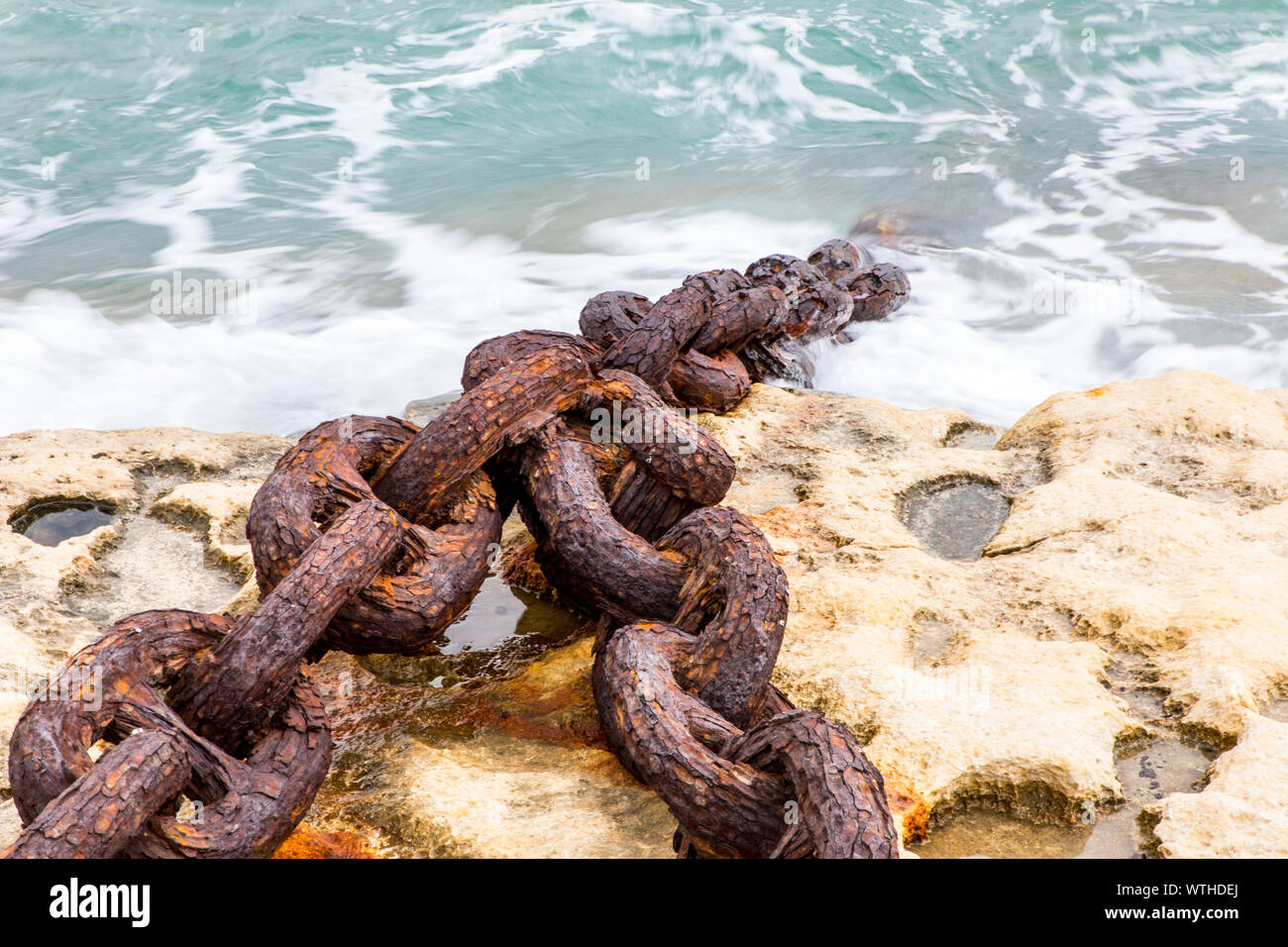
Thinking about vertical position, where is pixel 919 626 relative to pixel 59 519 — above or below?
above

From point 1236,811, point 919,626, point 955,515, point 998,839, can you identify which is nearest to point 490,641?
point 919,626

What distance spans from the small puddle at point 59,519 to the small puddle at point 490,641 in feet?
3.31

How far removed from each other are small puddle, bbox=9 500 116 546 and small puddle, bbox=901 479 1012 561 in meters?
2.04

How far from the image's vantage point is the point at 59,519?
8.92 ft

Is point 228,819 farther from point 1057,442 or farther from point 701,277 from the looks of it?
point 1057,442

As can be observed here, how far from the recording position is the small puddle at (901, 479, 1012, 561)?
2.62 meters

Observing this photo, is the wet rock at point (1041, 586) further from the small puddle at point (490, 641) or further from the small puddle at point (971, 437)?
the small puddle at point (490, 641)

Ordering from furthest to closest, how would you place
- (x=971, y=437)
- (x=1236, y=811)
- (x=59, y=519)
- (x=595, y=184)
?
(x=595, y=184), (x=971, y=437), (x=59, y=519), (x=1236, y=811)

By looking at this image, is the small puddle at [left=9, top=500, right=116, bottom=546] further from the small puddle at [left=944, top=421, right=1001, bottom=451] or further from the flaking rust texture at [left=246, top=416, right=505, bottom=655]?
the small puddle at [left=944, top=421, right=1001, bottom=451]

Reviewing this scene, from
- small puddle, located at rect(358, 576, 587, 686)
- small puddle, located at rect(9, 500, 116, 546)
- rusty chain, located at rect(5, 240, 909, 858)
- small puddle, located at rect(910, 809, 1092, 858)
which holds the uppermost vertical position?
rusty chain, located at rect(5, 240, 909, 858)

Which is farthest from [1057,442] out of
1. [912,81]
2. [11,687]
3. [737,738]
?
[912,81]

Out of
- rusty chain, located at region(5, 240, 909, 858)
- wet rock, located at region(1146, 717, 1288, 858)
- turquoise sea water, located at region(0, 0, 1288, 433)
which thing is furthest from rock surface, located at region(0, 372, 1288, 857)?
turquoise sea water, located at region(0, 0, 1288, 433)

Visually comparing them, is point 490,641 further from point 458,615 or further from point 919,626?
point 919,626

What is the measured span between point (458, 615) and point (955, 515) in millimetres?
1421
